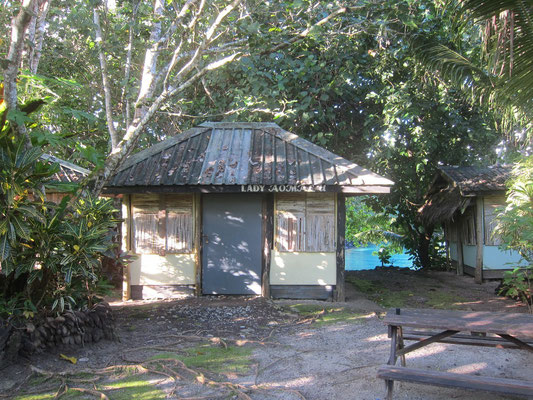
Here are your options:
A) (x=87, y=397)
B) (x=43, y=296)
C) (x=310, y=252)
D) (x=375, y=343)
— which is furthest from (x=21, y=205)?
(x=310, y=252)

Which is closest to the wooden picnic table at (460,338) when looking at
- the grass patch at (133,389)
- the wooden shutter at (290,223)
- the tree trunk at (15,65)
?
the grass patch at (133,389)

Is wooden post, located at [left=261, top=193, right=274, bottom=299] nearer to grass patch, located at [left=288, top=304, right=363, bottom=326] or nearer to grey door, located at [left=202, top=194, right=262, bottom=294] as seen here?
grey door, located at [left=202, top=194, right=262, bottom=294]

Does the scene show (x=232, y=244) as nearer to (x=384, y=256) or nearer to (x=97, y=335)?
(x=97, y=335)

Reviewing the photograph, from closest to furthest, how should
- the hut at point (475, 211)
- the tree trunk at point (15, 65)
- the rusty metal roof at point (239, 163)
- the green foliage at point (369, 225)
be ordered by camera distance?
the tree trunk at point (15, 65) → the rusty metal roof at point (239, 163) → the hut at point (475, 211) → the green foliage at point (369, 225)

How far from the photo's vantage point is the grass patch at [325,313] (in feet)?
24.5

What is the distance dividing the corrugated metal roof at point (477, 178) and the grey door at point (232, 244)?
252 inches

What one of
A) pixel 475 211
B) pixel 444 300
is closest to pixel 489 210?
pixel 475 211

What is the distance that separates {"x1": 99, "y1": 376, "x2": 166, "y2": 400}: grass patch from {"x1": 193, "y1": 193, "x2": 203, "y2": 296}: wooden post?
4.26m

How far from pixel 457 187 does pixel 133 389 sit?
35.1 ft

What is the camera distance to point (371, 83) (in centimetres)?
1268

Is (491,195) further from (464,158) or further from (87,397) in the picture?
(87,397)

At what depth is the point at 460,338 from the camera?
459cm

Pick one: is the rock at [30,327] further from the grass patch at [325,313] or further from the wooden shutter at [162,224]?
the grass patch at [325,313]

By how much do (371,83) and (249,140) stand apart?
481 centimetres
